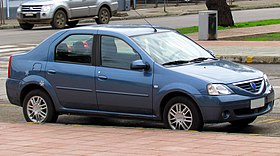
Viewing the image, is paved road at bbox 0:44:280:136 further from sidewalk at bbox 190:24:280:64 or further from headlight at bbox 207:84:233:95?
sidewalk at bbox 190:24:280:64

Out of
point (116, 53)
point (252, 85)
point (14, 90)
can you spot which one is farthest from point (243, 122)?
point (14, 90)

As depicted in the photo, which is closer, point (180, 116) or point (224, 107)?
point (224, 107)

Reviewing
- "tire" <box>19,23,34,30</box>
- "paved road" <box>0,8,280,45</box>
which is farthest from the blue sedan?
"tire" <box>19,23,34,30</box>

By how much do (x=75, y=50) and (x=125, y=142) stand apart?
247 cm

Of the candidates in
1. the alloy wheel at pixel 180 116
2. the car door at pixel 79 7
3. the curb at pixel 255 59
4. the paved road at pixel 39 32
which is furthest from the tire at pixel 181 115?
the car door at pixel 79 7

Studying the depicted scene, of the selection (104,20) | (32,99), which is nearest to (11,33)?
(104,20)

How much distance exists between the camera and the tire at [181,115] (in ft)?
33.5

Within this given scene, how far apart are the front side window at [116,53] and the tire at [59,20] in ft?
74.1

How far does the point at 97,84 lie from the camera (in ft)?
36.0

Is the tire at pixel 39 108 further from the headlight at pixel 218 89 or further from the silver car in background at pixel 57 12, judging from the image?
the silver car in background at pixel 57 12

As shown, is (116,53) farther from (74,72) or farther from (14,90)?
(14,90)

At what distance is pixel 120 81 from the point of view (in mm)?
10734

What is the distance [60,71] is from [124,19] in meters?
29.5

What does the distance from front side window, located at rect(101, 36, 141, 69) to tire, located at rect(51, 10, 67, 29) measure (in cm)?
2259
